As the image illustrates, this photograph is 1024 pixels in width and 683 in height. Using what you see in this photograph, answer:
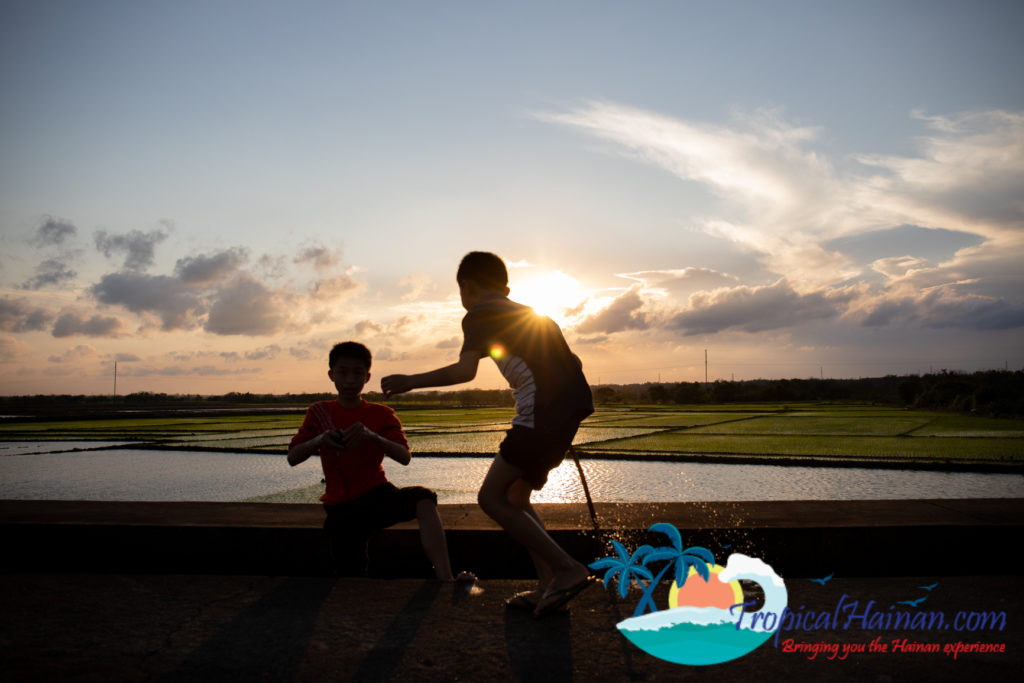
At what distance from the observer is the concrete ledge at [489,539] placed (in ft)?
10.8

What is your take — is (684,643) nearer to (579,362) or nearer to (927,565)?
(579,362)

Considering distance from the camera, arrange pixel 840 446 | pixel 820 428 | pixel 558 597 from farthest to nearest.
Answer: pixel 820 428, pixel 840 446, pixel 558 597

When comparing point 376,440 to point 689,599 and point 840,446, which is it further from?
point 840,446

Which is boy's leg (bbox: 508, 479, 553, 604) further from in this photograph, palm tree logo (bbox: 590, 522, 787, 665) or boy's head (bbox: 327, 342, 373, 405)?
boy's head (bbox: 327, 342, 373, 405)

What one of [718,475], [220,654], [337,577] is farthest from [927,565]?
[718,475]

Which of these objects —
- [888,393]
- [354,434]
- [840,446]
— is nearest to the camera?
[354,434]

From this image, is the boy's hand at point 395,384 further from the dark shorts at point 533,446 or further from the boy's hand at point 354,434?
the boy's hand at point 354,434

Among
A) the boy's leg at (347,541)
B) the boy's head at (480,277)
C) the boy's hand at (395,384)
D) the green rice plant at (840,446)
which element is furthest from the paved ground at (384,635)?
the green rice plant at (840,446)

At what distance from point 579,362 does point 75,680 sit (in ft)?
6.64

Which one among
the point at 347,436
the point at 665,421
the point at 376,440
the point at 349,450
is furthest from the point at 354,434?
the point at 665,421

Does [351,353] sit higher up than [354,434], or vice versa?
[351,353]

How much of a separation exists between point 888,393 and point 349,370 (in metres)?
88.0

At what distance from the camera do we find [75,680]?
208 cm

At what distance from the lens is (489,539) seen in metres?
3.36
